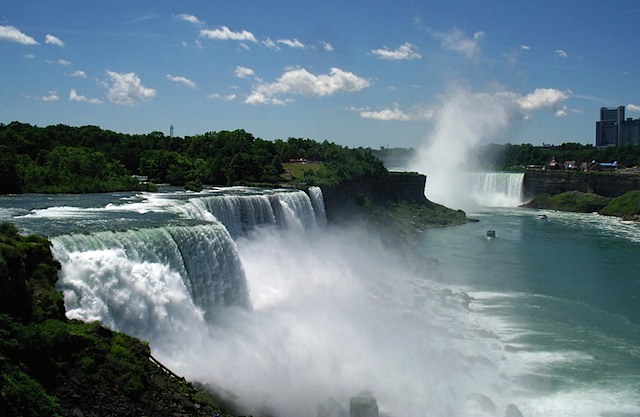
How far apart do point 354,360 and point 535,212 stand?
4277 centimetres

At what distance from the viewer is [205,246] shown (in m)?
15.9

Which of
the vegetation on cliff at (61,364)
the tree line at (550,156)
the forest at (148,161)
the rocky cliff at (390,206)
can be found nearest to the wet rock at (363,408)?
the vegetation on cliff at (61,364)

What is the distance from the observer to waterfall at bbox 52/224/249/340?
11.9 metres

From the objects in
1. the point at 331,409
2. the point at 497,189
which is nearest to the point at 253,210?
the point at 331,409

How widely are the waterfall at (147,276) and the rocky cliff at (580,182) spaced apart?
46.6 metres

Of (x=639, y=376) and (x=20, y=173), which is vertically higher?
(x=20, y=173)

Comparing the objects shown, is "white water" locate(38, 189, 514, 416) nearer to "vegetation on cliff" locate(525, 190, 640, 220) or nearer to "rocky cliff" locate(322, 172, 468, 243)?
"rocky cliff" locate(322, 172, 468, 243)

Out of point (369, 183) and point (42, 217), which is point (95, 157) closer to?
point (42, 217)

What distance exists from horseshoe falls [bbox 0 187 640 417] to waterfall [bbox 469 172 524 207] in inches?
1314

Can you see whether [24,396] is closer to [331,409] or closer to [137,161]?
[331,409]

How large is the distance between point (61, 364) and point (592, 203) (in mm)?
51947

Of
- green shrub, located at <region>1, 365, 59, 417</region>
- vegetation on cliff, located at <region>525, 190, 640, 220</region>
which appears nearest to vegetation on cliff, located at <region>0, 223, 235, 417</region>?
green shrub, located at <region>1, 365, 59, 417</region>

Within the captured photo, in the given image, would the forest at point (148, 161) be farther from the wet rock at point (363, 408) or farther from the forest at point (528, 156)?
the forest at point (528, 156)

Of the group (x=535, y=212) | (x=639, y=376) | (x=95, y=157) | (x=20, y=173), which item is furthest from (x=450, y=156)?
(x=639, y=376)
